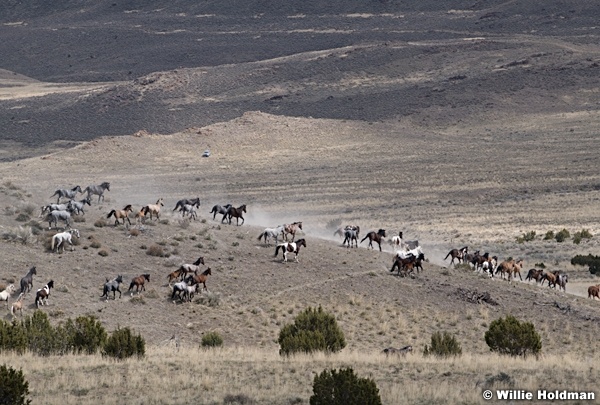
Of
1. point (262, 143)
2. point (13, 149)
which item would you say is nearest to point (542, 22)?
point (262, 143)

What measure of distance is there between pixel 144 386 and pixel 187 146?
63.3 m

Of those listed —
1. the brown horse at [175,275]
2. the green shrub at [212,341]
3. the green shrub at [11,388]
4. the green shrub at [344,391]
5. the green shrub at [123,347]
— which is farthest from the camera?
the brown horse at [175,275]

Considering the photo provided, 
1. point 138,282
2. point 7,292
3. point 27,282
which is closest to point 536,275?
point 138,282

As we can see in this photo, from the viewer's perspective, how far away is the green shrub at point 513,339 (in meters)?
23.5

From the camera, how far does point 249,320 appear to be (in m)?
29.1

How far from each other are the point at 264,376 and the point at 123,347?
362 cm

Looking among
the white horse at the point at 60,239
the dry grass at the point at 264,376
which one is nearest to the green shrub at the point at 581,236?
the white horse at the point at 60,239

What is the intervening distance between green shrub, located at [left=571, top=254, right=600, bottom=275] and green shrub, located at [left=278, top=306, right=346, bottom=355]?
19.4 m

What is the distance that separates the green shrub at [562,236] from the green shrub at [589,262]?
605cm

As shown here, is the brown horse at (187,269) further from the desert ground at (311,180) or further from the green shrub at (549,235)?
the green shrub at (549,235)

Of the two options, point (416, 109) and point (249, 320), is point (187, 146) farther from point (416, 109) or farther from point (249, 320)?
point (249, 320)

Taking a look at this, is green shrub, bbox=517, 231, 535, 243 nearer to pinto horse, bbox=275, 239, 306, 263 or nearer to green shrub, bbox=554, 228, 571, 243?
green shrub, bbox=554, 228, 571, 243

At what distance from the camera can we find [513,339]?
77.8 ft

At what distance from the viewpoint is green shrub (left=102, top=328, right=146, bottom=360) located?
21.2 m
